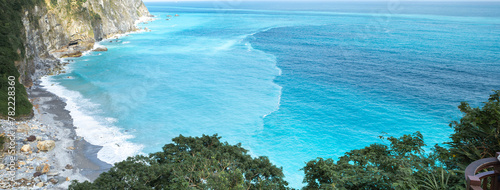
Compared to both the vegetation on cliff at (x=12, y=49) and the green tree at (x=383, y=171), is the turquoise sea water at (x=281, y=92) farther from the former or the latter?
the green tree at (x=383, y=171)

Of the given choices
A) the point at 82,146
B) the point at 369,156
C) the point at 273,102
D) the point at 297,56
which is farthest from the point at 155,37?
the point at 369,156

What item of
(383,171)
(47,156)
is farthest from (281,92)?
(383,171)

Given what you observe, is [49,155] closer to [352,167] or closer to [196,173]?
[196,173]

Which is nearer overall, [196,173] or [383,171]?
[383,171]

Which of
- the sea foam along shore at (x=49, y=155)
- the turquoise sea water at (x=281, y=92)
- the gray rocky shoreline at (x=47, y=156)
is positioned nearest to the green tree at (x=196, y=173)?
the gray rocky shoreline at (x=47, y=156)

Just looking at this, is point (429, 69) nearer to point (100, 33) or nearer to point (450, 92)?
point (450, 92)

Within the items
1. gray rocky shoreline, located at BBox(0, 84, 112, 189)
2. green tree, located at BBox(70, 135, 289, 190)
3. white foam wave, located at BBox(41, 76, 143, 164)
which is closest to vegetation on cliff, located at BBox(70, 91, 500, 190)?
green tree, located at BBox(70, 135, 289, 190)
